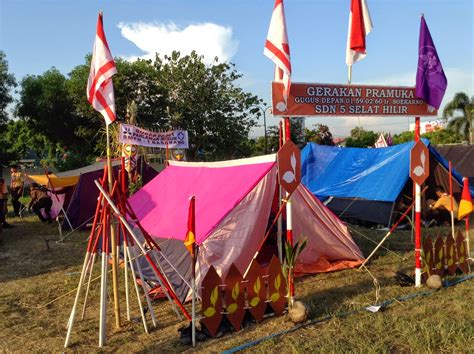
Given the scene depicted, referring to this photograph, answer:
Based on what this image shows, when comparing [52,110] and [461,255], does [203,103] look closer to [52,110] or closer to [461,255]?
[52,110]

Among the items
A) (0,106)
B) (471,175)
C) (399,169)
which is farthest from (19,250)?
(0,106)

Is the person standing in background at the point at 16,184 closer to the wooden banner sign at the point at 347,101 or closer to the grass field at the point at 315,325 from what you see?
the grass field at the point at 315,325

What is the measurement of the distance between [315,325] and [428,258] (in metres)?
2.06

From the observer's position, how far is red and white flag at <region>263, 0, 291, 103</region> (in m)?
4.64

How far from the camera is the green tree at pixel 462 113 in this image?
114ft

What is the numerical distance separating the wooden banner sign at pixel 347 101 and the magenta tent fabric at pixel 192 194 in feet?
4.05

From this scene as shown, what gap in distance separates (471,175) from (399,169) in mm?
5265

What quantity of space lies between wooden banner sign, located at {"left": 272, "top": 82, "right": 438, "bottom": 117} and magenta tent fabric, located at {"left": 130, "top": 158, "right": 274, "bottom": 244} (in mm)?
1236

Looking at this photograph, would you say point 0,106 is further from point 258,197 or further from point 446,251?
point 446,251

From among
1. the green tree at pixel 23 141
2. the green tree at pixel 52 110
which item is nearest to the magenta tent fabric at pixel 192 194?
the green tree at pixel 52 110

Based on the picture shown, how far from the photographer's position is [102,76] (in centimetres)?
438

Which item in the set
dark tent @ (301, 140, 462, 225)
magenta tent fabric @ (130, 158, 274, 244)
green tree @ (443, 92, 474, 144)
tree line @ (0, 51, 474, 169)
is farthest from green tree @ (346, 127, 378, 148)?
magenta tent fabric @ (130, 158, 274, 244)

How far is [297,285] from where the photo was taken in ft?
19.1

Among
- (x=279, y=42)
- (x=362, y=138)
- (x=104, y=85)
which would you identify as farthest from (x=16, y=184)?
(x=362, y=138)
